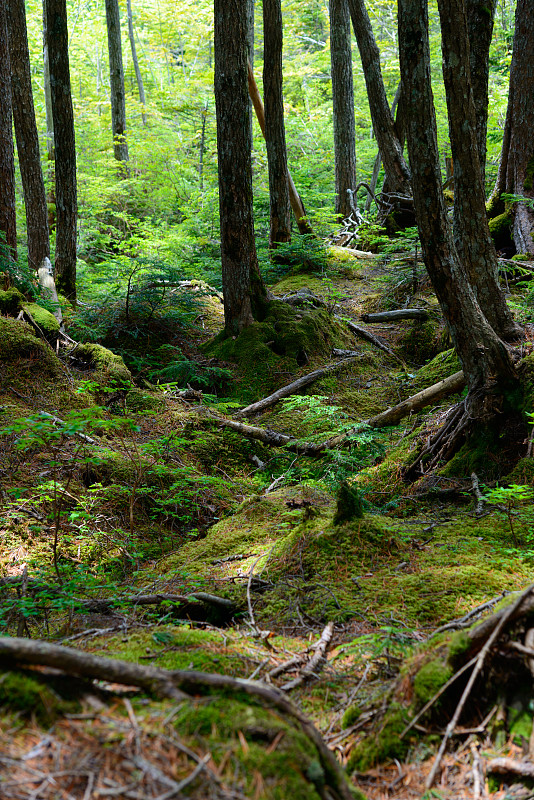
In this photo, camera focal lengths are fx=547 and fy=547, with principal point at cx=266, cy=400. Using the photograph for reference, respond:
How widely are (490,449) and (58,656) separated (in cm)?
402

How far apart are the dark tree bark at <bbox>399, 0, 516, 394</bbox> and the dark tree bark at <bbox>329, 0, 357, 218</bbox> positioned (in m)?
11.1

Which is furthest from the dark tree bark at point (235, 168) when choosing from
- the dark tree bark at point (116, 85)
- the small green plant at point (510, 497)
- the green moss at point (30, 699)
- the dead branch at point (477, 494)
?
the dark tree bark at point (116, 85)

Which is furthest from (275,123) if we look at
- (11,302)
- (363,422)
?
(363,422)

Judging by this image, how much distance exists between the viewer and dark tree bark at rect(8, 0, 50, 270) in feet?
33.5

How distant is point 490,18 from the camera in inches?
260

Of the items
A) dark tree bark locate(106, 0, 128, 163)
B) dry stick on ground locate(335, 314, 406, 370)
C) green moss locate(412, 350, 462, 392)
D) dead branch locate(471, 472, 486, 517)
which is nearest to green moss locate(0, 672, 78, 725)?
dead branch locate(471, 472, 486, 517)

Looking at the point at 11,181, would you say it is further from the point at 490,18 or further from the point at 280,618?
the point at 280,618

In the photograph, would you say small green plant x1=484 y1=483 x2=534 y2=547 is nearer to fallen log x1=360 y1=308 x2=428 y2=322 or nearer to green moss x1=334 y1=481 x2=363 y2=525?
green moss x1=334 y1=481 x2=363 y2=525

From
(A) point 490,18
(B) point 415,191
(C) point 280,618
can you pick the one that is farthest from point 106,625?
(A) point 490,18

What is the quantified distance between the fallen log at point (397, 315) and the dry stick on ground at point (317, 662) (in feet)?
24.1

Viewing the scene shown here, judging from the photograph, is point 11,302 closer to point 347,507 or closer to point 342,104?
point 347,507

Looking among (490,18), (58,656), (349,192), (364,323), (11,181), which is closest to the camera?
(58,656)

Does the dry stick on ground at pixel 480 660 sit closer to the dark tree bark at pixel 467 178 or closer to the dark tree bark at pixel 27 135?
the dark tree bark at pixel 467 178

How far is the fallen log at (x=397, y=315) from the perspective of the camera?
30.6 ft
